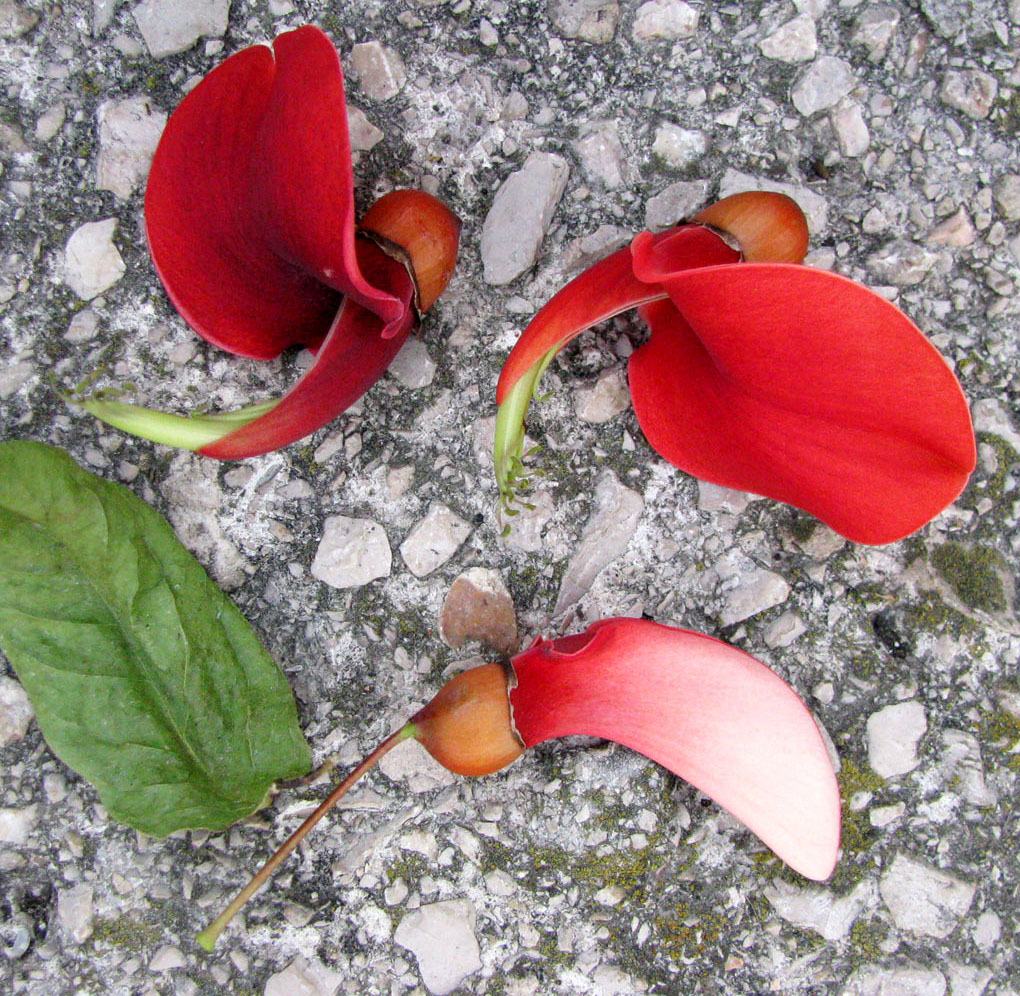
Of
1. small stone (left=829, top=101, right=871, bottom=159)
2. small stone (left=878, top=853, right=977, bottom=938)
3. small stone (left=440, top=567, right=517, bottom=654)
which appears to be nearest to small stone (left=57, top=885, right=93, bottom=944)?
small stone (left=440, top=567, right=517, bottom=654)

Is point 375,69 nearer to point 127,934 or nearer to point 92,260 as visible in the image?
point 92,260

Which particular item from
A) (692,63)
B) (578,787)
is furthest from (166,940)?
(692,63)

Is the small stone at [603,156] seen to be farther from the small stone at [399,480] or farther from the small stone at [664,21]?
the small stone at [399,480]

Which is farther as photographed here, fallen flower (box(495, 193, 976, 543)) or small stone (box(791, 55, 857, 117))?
small stone (box(791, 55, 857, 117))

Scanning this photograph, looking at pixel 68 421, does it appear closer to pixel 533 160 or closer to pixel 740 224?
pixel 533 160

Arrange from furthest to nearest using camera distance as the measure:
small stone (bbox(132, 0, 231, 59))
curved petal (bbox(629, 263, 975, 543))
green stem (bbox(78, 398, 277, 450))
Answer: small stone (bbox(132, 0, 231, 59)), green stem (bbox(78, 398, 277, 450)), curved petal (bbox(629, 263, 975, 543))

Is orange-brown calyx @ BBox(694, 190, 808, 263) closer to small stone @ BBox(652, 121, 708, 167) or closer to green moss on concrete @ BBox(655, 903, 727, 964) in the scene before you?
small stone @ BBox(652, 121, 708, 167)

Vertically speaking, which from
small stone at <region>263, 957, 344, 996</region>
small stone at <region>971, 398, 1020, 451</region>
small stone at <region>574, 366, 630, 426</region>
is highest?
small stone at <region>574, 366, 630, 426</region>
